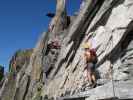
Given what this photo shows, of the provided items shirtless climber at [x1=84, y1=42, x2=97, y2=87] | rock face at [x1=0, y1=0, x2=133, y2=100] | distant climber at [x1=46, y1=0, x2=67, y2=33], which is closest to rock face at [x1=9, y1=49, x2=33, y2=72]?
distant climber at [x1=46, y1=0, x2=67, y2=33]

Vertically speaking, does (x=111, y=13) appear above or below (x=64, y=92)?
above

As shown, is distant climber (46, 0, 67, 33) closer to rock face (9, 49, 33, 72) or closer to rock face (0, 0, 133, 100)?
rock face (0, 0, 133, 100)

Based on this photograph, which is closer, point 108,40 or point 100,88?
point 100,88

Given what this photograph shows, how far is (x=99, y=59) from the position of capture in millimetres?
18766

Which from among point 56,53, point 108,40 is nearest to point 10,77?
point 56,53

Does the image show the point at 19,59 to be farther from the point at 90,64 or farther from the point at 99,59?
the point at 90,64

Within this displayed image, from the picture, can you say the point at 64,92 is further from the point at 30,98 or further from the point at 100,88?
the point at 30,98

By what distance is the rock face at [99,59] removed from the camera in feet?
54.6

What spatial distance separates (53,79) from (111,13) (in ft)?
28.3

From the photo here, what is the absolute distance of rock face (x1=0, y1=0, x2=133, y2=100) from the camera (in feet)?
54.6

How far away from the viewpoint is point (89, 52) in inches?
703

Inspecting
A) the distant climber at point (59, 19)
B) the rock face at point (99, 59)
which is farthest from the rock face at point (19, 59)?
the rock face at point (99, 59)

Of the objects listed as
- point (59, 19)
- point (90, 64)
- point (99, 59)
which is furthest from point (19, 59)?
point (90, 64)

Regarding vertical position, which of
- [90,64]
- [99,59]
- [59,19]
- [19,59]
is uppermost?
[59,19]
